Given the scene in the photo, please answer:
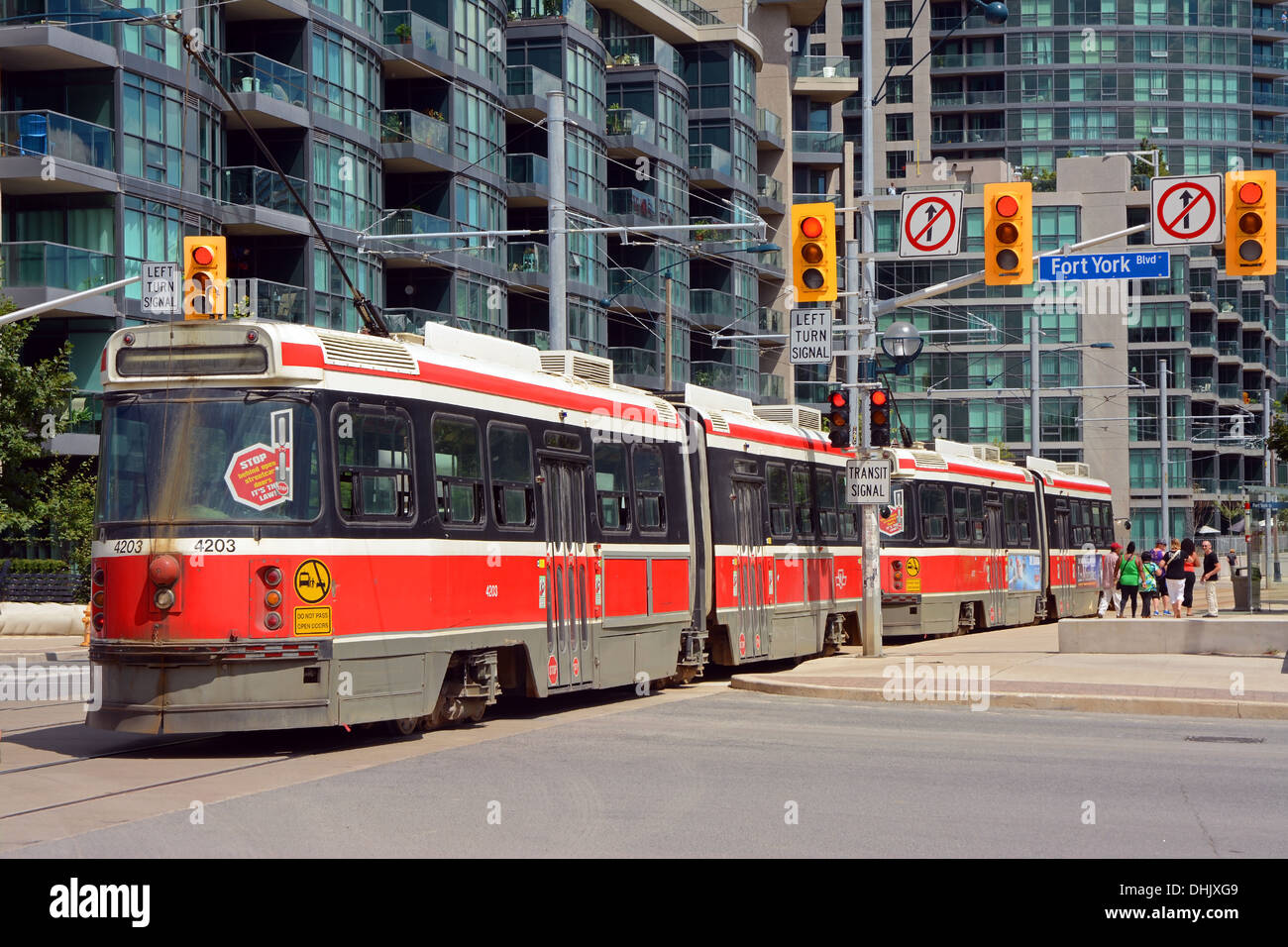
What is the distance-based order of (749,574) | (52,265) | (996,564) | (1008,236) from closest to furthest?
1. (1008,236)
2. (749,574)
3. (996,564)
4. (52,265)

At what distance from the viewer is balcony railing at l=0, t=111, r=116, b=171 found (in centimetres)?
4025

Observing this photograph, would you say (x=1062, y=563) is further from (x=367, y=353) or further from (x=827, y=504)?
(x=367, y=353)

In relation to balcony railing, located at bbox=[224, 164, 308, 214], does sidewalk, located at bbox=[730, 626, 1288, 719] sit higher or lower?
lower

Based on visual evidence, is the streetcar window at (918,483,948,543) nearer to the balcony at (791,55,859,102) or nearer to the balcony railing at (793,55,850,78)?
the balcony at (791,55,859,102)

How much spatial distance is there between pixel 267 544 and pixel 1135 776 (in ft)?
23.8

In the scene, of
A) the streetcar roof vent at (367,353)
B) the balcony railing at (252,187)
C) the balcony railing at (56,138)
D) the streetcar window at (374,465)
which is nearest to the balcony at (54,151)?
the balcony railing at (56,138)

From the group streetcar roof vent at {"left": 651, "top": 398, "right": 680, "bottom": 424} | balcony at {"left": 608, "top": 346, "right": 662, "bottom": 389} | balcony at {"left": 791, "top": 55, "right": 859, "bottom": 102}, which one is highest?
balcony at {"left": 791, "top": 55, "right": 859, "bottom": 102}

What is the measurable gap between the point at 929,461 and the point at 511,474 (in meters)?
17.9

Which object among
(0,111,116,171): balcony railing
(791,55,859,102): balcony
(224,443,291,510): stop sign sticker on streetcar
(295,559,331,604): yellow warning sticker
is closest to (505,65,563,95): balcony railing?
(0,111,116,171): balcony railing

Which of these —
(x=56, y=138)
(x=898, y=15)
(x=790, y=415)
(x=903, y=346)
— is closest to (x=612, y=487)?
(x=790, y=415)

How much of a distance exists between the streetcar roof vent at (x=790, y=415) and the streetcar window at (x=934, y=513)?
5.38m

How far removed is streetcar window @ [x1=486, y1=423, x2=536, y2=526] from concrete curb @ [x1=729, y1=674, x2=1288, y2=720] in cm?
514

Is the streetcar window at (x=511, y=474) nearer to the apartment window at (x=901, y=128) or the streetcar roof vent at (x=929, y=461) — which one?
the streetcar roof vent at (x=929, y=461)

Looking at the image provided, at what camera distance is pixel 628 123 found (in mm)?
66375
